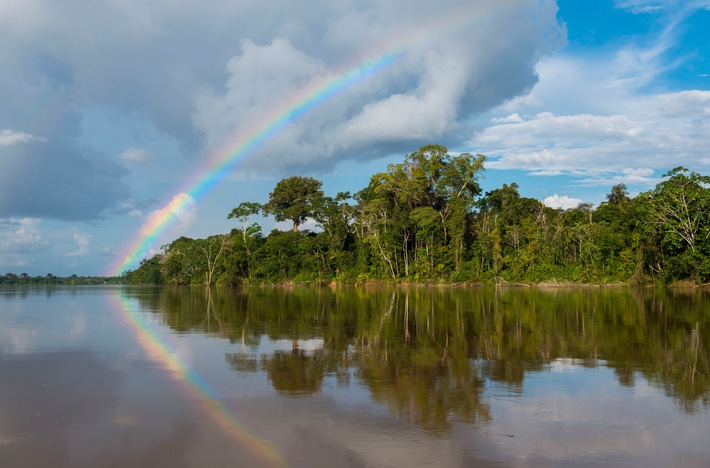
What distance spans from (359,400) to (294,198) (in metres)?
75.2

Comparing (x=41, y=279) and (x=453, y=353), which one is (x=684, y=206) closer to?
(x=453, y=353)

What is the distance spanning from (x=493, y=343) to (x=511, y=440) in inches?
260

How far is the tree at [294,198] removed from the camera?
79188 millimetres

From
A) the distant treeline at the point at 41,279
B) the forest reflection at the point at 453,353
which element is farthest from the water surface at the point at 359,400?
the distant treeline at the point at 41,279

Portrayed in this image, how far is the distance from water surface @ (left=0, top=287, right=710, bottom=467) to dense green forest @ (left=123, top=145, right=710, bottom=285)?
110 ft

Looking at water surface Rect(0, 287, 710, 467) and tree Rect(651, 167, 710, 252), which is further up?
tree Rect(651, 167, 710, 252)

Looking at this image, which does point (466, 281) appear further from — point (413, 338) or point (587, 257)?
point (413, 338)

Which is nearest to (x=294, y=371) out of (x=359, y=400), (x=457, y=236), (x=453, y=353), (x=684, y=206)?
(x=359, y=400)

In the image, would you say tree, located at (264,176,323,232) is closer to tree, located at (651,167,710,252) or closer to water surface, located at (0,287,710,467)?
tree, located at (651,167,710,252)

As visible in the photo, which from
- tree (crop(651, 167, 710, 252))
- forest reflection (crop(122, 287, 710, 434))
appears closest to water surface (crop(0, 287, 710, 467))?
forest reflection (crop(122, 287, 710, 434))

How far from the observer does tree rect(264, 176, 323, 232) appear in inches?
3118

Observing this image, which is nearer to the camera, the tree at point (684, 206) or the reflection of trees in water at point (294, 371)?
the reflection of trees in water at point (294, 371)

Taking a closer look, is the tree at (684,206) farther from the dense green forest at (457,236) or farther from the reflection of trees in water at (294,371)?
the reflection of trees in water at (294,371)

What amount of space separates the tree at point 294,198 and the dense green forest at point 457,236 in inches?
6.8
